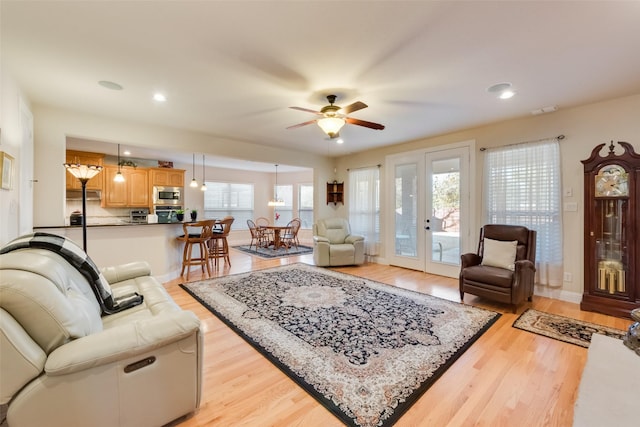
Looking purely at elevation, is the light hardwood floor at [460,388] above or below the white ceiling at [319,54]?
below

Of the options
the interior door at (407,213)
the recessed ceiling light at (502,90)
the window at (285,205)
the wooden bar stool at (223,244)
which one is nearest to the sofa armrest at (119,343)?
the recessed ceiling light at (502,90)

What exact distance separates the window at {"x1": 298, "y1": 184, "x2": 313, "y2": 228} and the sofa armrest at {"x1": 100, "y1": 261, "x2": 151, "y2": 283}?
706 cm

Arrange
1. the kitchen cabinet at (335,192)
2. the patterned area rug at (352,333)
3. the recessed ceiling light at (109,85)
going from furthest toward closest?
1. the kitchen cabinet at (335,192)
2. the recessed ceiling light at (109,85)
3. the patterned area rug at (352,333)

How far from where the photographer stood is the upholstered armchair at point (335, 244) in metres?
5.34

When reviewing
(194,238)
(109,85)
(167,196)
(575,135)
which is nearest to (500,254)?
(575,135)

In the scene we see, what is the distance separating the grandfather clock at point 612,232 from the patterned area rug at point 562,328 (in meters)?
0.54

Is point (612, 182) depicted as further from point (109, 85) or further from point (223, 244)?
point (223, 244)

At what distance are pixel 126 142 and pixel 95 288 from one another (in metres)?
2.83

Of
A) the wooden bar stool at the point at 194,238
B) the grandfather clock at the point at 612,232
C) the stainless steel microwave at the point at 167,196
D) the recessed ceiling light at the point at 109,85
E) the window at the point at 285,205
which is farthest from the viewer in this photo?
the window at the point at 285,205

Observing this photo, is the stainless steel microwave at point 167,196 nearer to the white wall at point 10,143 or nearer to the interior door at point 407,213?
the white wall at point 10,143

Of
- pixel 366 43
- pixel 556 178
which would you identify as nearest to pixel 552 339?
pixel 556 178

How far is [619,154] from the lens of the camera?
314 centimetres

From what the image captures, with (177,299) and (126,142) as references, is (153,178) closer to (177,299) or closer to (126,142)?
(126,142)

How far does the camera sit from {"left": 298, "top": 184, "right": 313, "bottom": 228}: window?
963 cm
